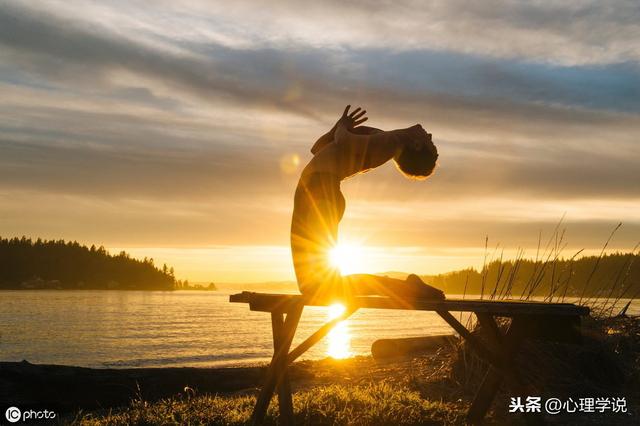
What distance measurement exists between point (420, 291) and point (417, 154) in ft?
4.17

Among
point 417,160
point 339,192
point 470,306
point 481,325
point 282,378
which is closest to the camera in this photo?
point 470,306

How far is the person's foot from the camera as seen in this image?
5.38m

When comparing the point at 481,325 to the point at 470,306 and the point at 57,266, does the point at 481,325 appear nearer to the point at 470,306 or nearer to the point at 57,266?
the point at 470,306

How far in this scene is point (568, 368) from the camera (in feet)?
29.1

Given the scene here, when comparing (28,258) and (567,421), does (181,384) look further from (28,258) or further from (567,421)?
(28,258)

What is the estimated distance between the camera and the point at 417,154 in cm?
529

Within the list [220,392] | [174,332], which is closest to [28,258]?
[174,332]

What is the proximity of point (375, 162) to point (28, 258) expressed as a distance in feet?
579

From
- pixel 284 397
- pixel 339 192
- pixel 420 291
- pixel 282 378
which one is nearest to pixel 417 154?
pixel 339 192

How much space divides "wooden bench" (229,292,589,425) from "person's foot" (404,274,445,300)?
96mm

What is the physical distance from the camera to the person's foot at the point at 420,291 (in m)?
5.38

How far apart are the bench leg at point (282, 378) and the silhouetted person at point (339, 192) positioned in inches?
19.9

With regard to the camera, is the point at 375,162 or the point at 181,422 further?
the point at 181,422

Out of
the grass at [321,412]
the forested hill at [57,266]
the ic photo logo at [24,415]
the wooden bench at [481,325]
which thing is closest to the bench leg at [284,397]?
the wooden bench at [481,325]
